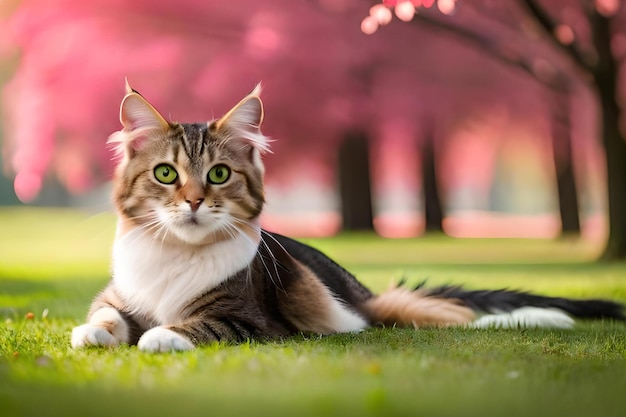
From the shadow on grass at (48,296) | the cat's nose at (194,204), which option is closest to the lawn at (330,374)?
the shadow on grass at (48,296)

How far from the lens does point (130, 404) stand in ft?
8.61

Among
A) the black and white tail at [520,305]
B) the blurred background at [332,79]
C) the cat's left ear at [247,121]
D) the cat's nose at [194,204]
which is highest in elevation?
the blurred background at [332,79]

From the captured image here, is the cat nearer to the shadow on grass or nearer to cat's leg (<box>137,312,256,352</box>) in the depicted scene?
cat's leg (<box>137,312,256,352</box>)

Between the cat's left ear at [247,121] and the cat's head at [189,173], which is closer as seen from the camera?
the cat's head at [189,173]

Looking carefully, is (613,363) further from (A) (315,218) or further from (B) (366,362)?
(A) (315,218)

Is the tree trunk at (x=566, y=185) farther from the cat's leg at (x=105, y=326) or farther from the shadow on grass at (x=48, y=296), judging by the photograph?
the cat's leg at (x=105, y=326)

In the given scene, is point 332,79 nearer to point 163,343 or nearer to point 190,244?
point 190,244

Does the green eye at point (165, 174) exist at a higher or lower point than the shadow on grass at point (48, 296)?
higher

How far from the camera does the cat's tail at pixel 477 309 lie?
505 centimetres

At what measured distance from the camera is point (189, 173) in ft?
12.8

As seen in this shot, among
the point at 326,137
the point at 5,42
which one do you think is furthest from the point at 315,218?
the point at 5,42

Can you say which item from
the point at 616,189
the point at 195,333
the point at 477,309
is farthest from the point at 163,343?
the point at 616,189

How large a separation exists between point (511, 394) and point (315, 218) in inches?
773

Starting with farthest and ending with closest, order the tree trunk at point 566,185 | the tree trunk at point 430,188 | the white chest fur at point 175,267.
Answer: the tree trunk at point 430,188, the tree trunk at point 566,185, the white chest fur at point 175,267
